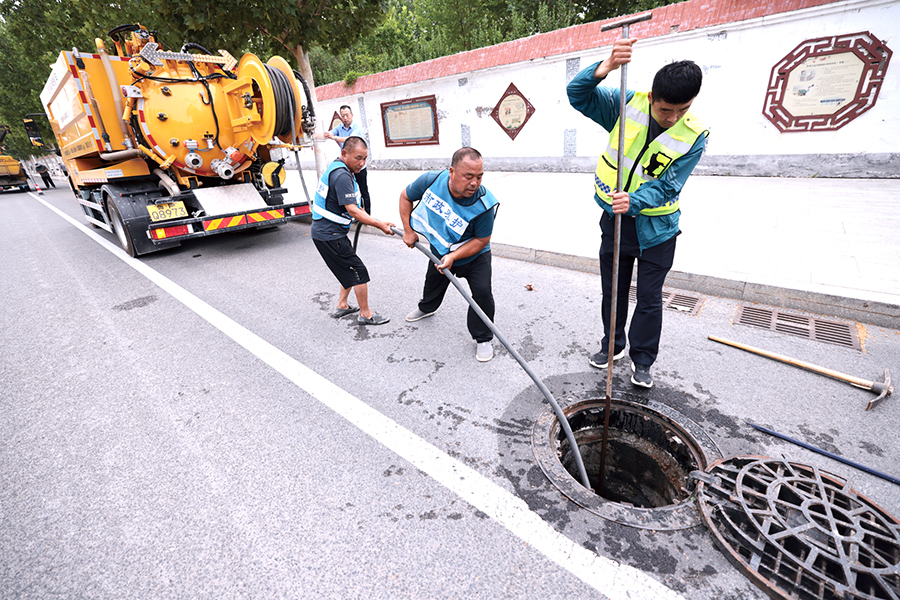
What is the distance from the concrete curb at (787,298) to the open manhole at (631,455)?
2092 mm

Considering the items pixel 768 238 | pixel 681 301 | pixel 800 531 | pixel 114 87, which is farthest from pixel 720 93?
pixel 114 87

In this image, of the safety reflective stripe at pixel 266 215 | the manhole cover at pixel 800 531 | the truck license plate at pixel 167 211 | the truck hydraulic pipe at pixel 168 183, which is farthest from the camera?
the safety reflective stripe at pixel 266 215

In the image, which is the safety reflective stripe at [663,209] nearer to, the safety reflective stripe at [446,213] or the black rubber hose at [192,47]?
the safety reflective stripe at [446,213]

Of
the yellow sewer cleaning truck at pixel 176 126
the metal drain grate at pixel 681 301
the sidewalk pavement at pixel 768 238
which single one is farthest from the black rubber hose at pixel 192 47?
the metal drain grate at pixel 681 301

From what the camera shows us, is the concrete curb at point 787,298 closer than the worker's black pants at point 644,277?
No

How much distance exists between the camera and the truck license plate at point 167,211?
6039 millimetres

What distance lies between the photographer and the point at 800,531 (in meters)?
1.73

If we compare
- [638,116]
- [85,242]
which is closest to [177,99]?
[85,242]

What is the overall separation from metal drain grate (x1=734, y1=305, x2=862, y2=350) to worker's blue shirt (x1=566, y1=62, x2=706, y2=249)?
1606 mm

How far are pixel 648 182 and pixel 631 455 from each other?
1.63 meters

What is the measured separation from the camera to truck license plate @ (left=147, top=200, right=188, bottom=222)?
19.8 ft

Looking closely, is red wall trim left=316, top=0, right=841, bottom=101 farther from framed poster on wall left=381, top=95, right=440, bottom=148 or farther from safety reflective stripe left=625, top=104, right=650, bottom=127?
safety reflective stripe left=625, top=104, right=650, bottom=127

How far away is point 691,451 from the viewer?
90.0 inches

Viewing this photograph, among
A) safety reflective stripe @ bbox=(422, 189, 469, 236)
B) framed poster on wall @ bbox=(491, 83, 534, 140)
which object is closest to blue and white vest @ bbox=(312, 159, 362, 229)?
safety reflective stripe @ bbox=(422, 189, 469, 236)
